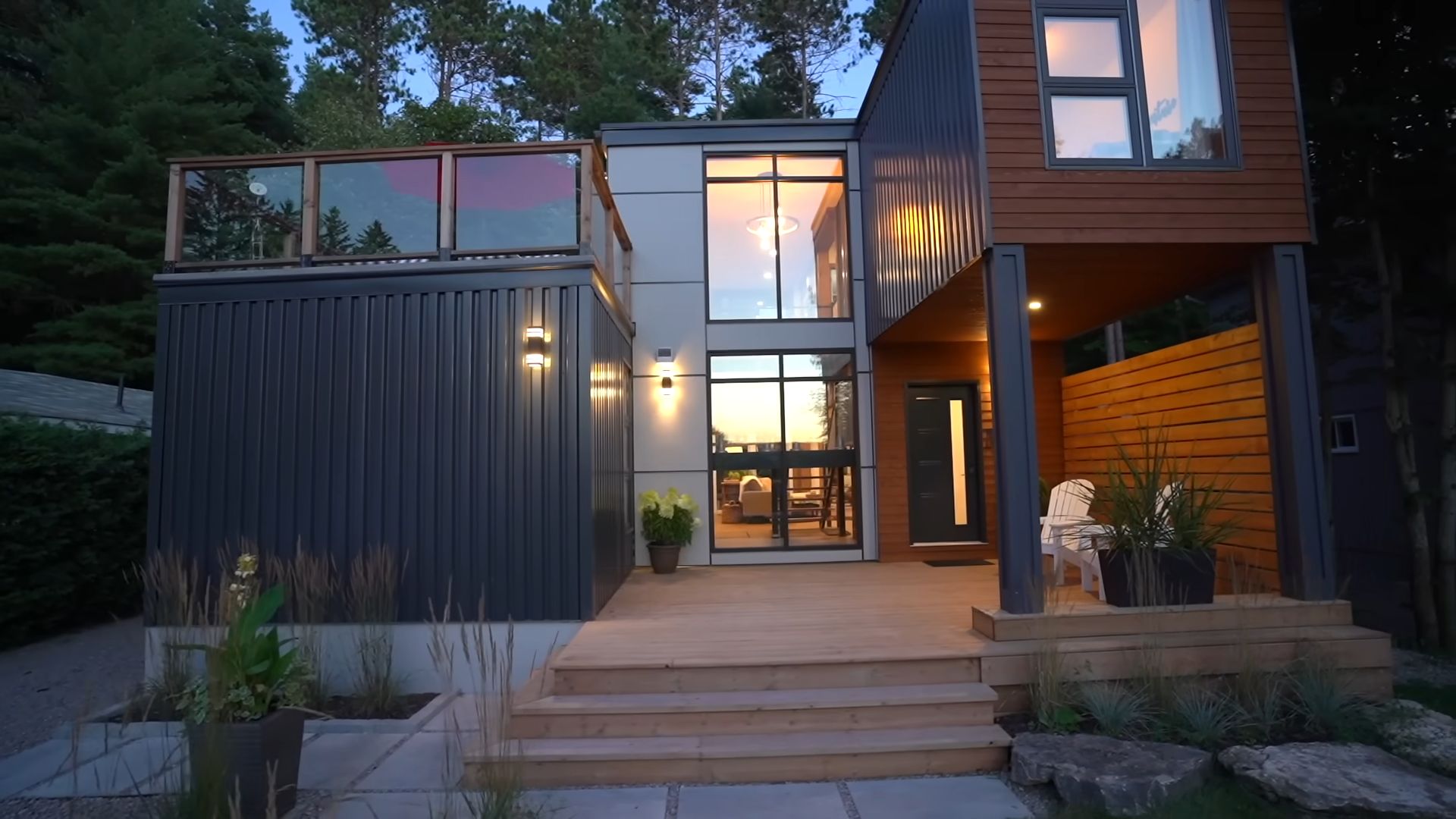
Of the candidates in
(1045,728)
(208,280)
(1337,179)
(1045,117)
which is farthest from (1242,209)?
(208,280)

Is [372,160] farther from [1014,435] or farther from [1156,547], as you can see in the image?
[1156,547]

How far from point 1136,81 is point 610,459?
4.51m

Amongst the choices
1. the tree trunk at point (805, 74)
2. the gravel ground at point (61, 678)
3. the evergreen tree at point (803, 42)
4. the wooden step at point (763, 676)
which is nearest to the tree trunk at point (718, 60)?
the evergreen tree at point (803, 42)

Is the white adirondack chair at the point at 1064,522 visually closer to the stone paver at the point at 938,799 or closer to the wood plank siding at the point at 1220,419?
the wood plank siding at the point at 1220,419

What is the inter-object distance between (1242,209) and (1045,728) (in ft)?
11.1

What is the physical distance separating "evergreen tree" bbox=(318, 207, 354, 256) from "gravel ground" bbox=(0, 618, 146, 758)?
10.2 feet

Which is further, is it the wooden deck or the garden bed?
the garden bed

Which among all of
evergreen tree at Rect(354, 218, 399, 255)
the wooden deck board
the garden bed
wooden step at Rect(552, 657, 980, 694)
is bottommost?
the garden bed

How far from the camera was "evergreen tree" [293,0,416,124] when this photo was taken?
57.6 feet

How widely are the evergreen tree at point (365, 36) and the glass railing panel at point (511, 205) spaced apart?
1473cm

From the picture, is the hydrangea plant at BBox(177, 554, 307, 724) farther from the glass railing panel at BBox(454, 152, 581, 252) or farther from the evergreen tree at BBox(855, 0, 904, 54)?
the evergreen tree at BBox(855, 0, 904, 54)

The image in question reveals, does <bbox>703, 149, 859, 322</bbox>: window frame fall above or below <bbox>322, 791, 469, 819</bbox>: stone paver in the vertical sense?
above

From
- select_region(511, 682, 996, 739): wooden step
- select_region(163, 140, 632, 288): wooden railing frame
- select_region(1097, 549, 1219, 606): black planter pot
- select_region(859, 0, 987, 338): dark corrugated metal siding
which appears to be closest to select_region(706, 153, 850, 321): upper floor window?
select_region(859, 0, 987, 338): dark corrugated metal siding

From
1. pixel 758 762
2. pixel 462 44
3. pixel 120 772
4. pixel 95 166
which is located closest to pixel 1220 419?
pixel 758 762
